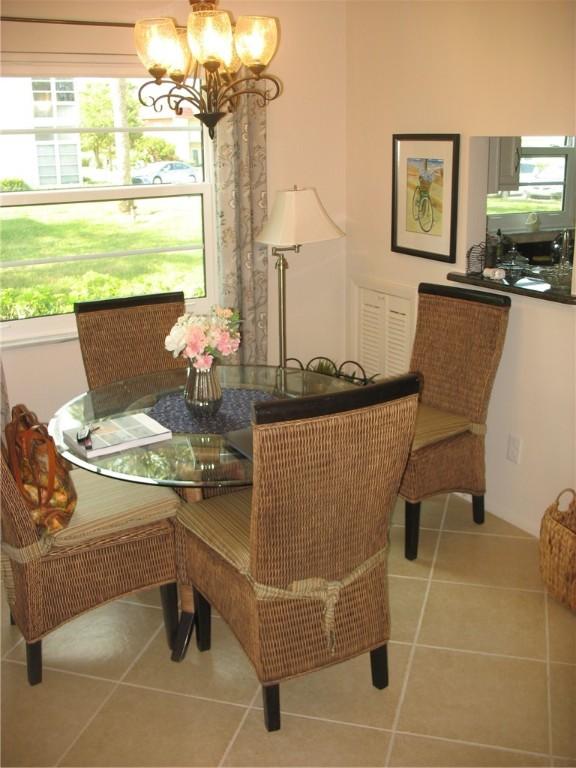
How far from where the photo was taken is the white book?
103 inches

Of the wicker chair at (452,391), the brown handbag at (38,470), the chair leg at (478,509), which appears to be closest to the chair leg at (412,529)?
the wicker chair at (452,391)

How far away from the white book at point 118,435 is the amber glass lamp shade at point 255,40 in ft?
4.10

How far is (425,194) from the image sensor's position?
12.7 feet

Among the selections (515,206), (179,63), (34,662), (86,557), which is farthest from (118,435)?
(515,206)

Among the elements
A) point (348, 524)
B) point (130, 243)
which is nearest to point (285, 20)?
point (130, 243)

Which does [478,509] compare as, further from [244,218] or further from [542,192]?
[244,218]

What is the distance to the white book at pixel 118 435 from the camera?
8.57 ft

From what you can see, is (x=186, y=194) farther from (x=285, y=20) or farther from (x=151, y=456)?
(x=151, y=456)

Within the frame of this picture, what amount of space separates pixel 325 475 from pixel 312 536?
0.65 ft

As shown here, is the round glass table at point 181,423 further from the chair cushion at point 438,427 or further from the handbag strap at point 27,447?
the chair cushion at point 438,427

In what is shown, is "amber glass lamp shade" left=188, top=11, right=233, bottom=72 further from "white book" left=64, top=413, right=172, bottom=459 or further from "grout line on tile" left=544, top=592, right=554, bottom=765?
"grout line on tile" left=544, top=592, right=554, bottom=765

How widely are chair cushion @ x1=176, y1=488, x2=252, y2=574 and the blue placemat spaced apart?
0.24m

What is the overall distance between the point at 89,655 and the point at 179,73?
2.01 meters

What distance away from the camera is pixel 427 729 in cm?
243
